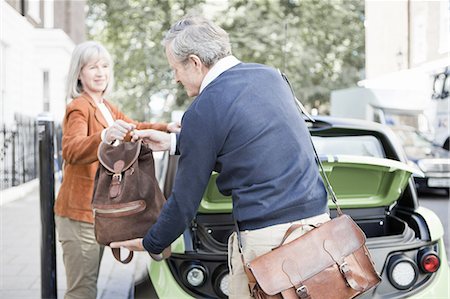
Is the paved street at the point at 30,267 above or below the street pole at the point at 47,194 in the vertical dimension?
below

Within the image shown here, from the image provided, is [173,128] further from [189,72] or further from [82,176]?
[189,72]

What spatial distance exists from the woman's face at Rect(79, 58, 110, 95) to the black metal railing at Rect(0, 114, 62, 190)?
8.95 meters

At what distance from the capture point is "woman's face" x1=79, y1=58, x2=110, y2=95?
335cm

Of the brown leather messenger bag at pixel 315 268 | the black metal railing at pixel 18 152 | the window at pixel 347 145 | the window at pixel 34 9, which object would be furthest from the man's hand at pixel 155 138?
the window at pixel 34 9

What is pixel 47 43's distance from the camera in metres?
21.8

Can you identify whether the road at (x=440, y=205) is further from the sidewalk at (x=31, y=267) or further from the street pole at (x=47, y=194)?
the street pole at (x=47, y=194)

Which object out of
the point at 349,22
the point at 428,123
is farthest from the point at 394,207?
the point at 349,22

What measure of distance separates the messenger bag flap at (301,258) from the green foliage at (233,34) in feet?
58.2

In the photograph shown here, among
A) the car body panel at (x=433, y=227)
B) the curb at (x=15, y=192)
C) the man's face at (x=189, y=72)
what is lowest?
the curb at (x=15, y=192)

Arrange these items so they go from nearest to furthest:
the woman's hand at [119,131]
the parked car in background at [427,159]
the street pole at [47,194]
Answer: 1. the woman's hand at [119,131]
2. the street pole at [47,194]
3. the parked car in background at [427,159]

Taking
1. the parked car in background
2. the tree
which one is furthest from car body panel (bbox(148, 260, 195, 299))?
the tree

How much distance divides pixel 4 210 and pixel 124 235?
8.64m

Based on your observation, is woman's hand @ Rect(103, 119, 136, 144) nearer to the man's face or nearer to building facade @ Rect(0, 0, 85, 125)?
the man's face

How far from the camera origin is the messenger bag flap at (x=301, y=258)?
2219 mm
